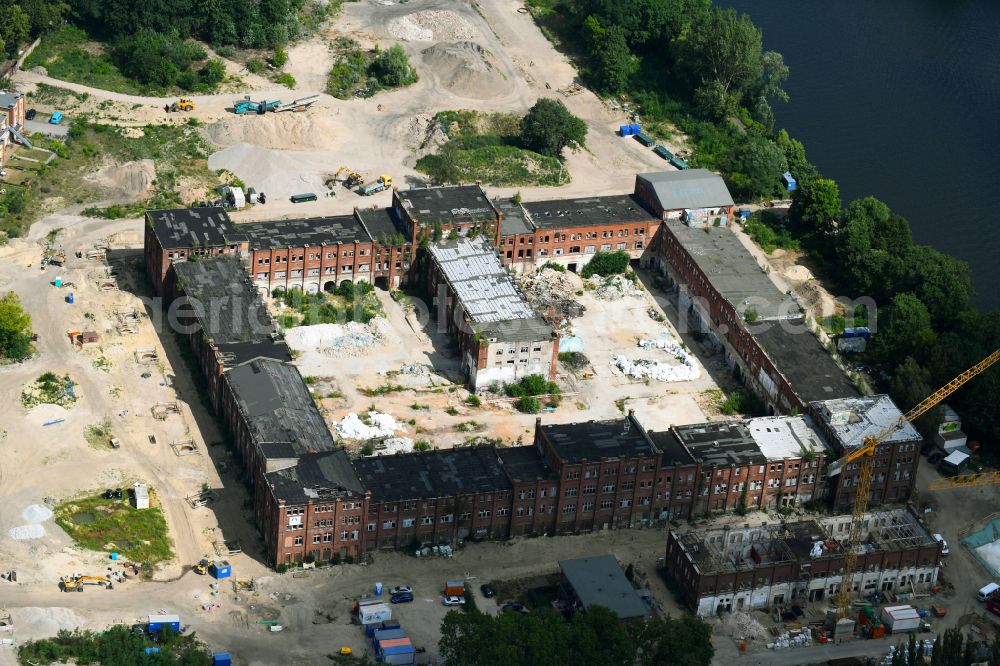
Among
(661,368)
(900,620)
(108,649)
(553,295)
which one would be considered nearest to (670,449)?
(661,368)

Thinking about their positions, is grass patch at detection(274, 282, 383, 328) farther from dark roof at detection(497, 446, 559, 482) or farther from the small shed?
dark roof at detection(497, 446, 559, 482)

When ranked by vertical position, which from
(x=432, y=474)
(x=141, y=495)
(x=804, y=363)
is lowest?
(x=141, y=495)

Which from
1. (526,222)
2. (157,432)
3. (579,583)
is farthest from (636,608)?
(526,222)

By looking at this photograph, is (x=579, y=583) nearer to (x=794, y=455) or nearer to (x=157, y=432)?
(x=794, y=455)

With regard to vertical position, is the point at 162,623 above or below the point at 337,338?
above

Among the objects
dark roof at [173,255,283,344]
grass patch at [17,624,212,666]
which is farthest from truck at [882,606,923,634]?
dark roof at [173,255,283,344]

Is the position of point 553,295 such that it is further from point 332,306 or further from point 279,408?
point 279,408

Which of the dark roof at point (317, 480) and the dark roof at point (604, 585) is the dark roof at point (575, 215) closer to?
the dark roof at point (317, 480)

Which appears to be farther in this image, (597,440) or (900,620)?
(597,440)
